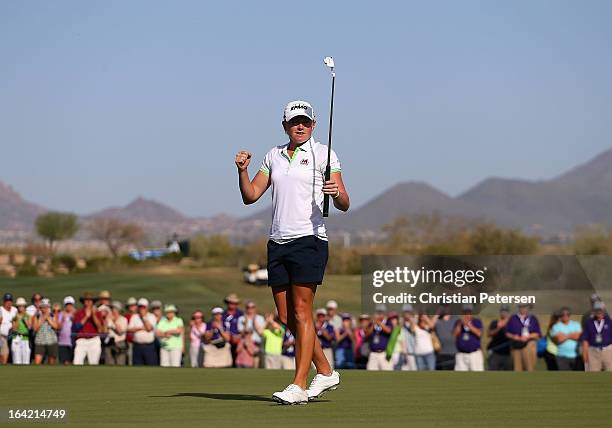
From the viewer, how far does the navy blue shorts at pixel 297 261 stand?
9898 mm

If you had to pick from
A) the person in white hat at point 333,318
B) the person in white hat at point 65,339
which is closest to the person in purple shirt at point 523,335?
the person in white hat at point 333,318

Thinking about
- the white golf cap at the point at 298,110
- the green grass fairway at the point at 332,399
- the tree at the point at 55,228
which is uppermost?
the tree at the point at 55,228

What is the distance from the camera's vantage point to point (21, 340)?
78.1 feet

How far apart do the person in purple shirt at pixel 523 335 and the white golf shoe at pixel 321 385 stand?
40.0ft

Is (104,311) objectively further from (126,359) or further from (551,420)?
(551,420)

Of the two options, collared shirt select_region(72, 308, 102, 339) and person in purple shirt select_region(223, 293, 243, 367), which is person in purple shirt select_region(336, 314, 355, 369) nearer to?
person in purple shirt select_region(223, 293, 243, 367)

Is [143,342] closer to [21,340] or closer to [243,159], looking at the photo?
[21,340]

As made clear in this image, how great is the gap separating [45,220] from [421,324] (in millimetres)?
129776

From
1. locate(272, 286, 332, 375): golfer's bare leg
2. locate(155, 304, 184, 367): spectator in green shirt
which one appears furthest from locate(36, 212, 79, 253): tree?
locate(272, 286, 332, 375): golfer's bare leg

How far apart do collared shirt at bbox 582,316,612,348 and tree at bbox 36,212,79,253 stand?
131061 mm

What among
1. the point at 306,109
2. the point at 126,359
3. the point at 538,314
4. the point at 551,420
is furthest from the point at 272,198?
the point at 126,359

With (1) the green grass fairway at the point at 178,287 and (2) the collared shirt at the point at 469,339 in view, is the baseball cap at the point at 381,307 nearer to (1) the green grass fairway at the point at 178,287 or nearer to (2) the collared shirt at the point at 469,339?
(2) the collared shirt at the point at 469,339

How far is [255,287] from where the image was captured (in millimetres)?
84188

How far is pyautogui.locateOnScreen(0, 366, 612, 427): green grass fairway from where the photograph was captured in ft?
27.8
